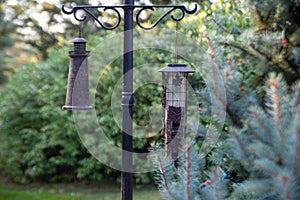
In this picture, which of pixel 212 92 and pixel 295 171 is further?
pixel 212 92

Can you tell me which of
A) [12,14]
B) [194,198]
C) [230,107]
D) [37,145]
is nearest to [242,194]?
[194,198]

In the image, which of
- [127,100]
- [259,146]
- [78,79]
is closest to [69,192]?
[78,79]

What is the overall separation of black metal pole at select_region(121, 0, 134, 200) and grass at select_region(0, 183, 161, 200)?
Answer: 2.79m

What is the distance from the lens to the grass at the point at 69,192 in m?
4.94

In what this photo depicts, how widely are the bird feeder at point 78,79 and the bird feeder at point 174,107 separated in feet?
1.56

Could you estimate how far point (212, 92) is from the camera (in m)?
1.31

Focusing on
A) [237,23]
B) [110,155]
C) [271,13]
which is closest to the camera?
[271,13]

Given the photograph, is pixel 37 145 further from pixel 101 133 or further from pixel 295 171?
pixel 295 171

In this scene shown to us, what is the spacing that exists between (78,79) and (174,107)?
0.61 m

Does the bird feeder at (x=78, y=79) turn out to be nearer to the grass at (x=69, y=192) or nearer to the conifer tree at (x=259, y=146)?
the conifer tree at (x=259, y=146)

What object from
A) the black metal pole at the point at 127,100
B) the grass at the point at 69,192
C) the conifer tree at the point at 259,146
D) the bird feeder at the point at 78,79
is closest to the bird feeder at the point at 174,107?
the black metal pole at the point at 127,100

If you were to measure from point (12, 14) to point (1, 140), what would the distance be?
6648mm

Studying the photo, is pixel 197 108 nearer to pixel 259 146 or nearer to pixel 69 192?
pixel 259 146

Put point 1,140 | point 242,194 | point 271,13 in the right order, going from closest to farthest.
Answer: point 242,194 < point 271,13 < point 1,140
